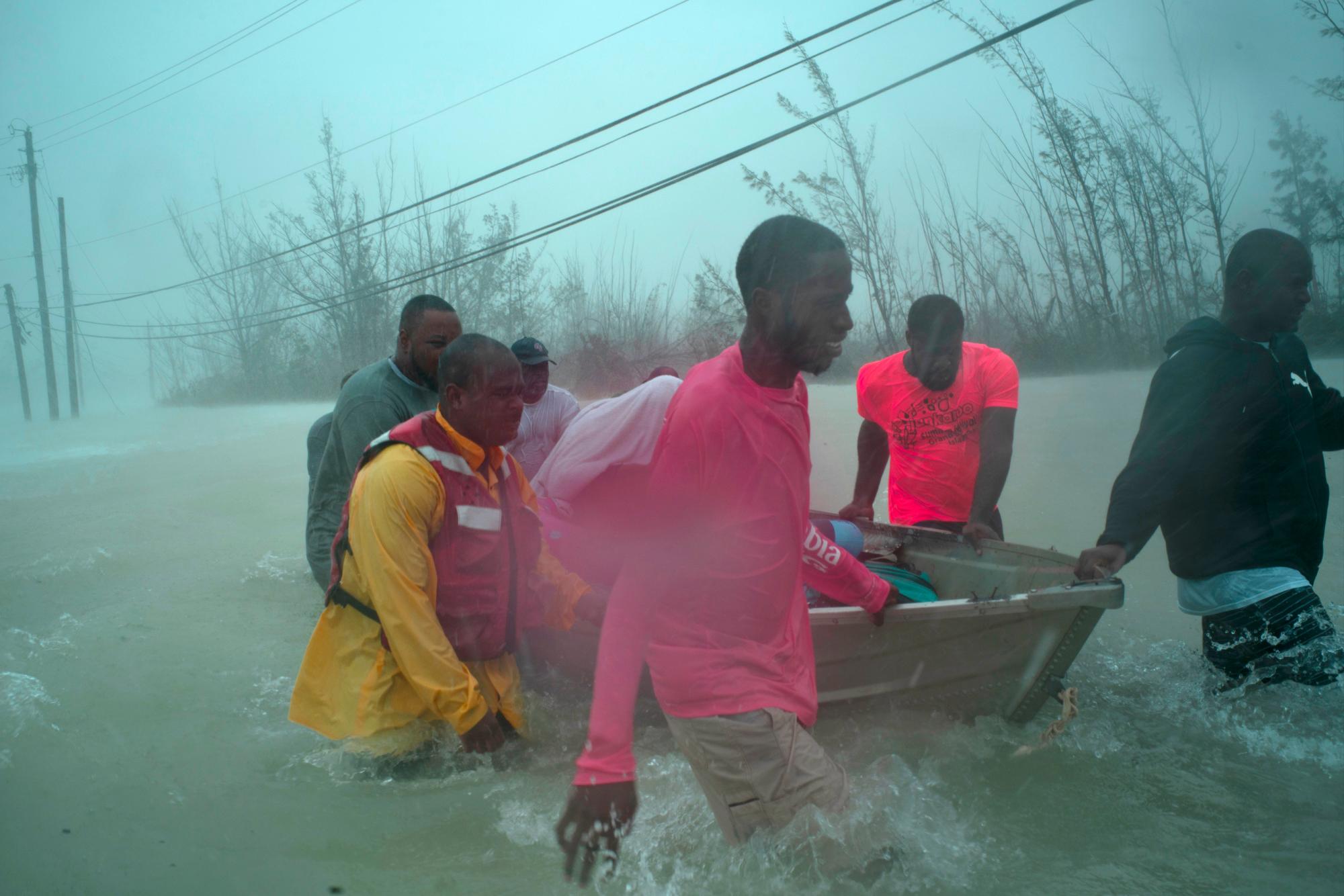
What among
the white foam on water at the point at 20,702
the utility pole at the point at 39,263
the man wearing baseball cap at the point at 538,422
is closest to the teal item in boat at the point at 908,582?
the man wearing baseball cap at the point at 538,422

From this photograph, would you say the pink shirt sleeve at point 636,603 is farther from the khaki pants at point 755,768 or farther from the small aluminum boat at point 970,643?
the small aluminum boat at point 970,643

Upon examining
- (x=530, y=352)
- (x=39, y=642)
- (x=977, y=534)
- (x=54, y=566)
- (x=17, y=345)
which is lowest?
(x=39, y=642)

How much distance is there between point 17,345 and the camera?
2777cm

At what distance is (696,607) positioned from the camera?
186 cm

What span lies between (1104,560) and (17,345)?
33724 millimetres

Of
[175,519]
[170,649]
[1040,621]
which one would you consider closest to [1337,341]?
[1040,621]

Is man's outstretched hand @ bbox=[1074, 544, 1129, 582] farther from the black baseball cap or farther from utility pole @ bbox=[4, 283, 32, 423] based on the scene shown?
utility pole @ bbox=[4, 283, 32, 423]

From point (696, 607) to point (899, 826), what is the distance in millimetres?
1248

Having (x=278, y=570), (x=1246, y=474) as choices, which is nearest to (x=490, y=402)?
(x=1246, y=474)

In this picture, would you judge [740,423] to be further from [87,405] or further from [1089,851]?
[87,405]

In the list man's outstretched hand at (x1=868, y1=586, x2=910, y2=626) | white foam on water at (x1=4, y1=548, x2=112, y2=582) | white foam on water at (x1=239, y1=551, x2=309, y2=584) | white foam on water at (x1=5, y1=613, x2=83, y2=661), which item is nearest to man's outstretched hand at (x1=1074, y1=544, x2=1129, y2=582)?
man's outstretched hand at (x1=868, y1=586, x2=910, y2=626)

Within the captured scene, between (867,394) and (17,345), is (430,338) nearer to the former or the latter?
(867,394)

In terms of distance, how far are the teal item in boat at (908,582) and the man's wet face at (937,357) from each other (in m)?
0.92

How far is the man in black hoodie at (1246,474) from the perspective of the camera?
9.57 feet
